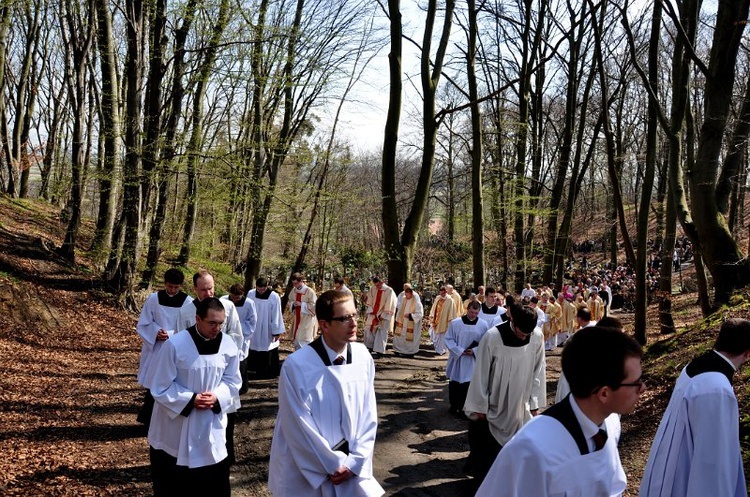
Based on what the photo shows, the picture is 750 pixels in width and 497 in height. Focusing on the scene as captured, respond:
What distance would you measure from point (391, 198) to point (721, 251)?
30.2ft

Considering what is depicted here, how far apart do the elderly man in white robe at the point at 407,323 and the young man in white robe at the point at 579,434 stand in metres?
13.6

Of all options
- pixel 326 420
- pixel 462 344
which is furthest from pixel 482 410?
pixel 462 344

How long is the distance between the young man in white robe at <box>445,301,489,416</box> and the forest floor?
17.4 inches

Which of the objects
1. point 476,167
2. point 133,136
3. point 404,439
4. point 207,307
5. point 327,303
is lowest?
point 404,439

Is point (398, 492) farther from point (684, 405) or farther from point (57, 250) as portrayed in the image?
point (57, 250)

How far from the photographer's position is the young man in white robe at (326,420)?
12.3ft

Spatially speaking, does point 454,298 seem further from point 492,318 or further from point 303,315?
point 492,318

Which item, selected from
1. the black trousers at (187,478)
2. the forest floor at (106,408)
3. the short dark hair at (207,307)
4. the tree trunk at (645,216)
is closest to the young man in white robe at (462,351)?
the forest floor at (106,408)

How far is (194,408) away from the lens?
493cm

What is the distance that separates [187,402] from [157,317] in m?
3.04

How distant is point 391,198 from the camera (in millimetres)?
17516

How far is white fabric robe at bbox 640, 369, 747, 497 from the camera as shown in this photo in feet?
12.0

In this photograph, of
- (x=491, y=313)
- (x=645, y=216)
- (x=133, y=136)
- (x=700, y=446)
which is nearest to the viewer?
(x=700, y=446)

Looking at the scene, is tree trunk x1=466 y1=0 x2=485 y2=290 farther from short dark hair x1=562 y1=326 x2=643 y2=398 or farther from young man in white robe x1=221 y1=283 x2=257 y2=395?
short dark hair x1=562 y1=326 x2=643 y2=398
